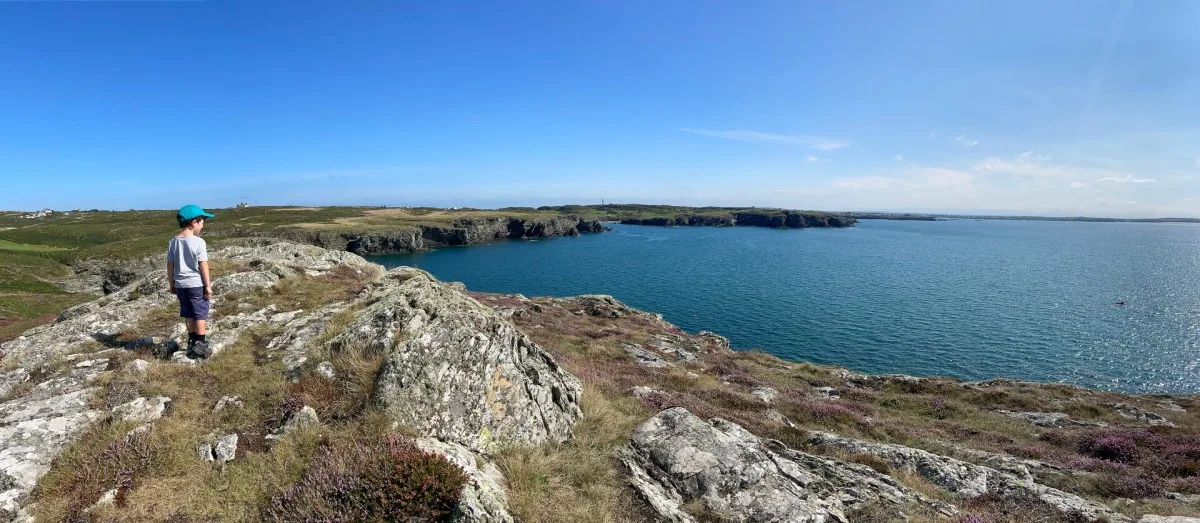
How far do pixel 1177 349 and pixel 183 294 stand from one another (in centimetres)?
8486

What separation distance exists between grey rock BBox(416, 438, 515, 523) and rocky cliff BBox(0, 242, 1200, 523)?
0.04m

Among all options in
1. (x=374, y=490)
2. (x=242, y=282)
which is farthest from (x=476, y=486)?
(x=242, y=282)

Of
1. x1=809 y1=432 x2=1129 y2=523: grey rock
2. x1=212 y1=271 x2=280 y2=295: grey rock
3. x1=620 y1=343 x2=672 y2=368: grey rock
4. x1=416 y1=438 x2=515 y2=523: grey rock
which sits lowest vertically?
x1=620 y1=343 x2=672 y2=368: grey rock

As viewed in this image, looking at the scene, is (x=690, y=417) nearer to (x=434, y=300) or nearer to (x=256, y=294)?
(x=434, y=300)


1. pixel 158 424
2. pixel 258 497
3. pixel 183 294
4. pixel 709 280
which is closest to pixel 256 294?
pixel 183 294

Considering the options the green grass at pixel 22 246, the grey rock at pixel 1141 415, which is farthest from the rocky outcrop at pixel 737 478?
the green grass at pixel 22 246

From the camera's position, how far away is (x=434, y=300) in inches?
527

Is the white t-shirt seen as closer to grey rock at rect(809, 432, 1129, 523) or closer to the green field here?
grey rock at rect(809, 432, 1129, 523)

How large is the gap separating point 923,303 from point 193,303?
82859mm

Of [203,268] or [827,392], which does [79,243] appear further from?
[827,392]

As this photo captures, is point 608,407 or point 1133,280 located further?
point 1133,280

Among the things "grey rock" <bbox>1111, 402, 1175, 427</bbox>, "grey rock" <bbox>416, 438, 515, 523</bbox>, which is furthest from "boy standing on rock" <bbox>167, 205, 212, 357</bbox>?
"grey rock" <bbox>1111, 402, 1175, 427</bbox>

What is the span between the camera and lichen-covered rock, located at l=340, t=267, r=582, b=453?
364 inches

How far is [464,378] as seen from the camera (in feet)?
33.0
